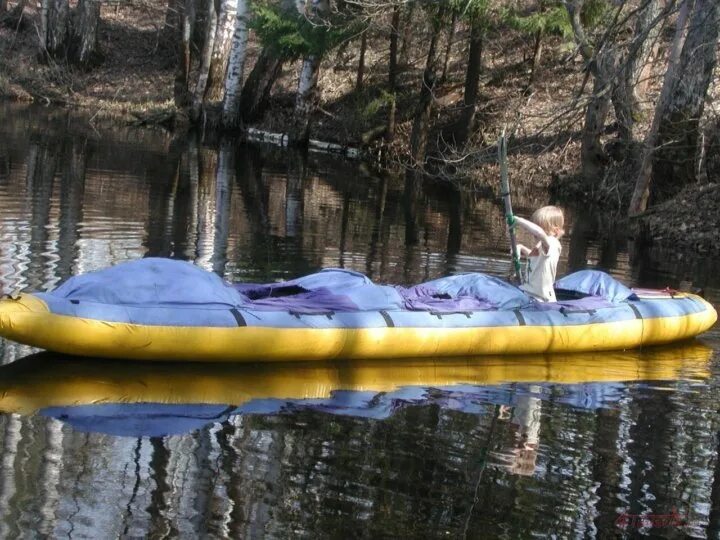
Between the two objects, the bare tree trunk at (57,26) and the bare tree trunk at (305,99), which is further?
the bare tree trunk at (57,26)

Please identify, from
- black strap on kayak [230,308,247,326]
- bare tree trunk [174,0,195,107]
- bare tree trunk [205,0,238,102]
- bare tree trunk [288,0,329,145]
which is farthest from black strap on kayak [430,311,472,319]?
bare tree trunk [174,0,195,107]

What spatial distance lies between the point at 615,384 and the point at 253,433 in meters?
3.41

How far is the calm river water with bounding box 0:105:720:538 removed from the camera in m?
5.44

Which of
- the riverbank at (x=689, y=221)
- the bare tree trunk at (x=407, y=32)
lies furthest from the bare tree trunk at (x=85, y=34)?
the riverbank at (x=689, y=221)

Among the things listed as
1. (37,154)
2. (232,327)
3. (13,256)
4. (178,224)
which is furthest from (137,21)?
(232,327)

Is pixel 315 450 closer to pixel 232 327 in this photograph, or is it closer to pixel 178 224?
pixel 232 327

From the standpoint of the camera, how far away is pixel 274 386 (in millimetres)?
7738

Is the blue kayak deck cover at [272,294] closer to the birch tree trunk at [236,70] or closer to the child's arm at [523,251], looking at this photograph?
the child's arm at [523,251]

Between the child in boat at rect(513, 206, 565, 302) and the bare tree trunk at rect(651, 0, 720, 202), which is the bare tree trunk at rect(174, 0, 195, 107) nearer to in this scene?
the bare tree trunk at rect(651, 0, 720, 202)

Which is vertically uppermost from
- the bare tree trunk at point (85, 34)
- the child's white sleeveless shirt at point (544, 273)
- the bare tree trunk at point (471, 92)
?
the bare tree trunk at point (85, 34)

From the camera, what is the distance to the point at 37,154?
2002 cm

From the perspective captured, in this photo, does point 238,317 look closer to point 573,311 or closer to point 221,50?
point 573,311

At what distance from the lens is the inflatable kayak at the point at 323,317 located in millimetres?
7641

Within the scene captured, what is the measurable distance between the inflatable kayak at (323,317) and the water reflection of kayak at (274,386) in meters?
0.12
